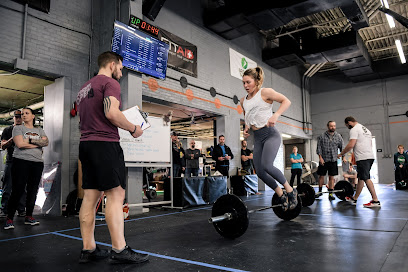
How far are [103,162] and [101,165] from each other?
2 cm

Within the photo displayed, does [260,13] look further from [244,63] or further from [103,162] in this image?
[103,162]

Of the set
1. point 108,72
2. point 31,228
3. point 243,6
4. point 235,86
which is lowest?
point 31,228

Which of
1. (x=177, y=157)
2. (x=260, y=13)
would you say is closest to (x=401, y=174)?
(x=260, y=13)

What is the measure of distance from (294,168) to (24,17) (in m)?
6.90

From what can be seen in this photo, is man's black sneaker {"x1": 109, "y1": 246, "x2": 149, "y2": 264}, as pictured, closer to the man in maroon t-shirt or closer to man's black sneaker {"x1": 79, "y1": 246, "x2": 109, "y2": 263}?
the man in maroon t-shirt

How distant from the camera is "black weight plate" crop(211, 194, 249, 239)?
2.37 meters

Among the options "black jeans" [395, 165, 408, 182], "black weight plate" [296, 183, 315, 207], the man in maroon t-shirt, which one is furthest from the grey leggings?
"black jeans" [395, 165, 408, 182]

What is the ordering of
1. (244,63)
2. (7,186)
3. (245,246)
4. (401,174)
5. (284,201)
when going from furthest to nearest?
(244,63) → (401,174) → (7,186) → (284,201) → (245,246)

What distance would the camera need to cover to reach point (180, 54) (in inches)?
261

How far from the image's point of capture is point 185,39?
6.86 meters

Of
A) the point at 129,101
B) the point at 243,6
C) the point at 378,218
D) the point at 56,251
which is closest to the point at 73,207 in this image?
the point at 129,101

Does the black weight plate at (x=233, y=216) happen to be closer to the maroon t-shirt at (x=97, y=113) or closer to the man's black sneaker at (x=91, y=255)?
the man's black sneaker at (x=91, y=255)

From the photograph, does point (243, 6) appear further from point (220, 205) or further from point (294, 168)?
point (220, 205)

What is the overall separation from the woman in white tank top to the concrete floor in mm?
461
